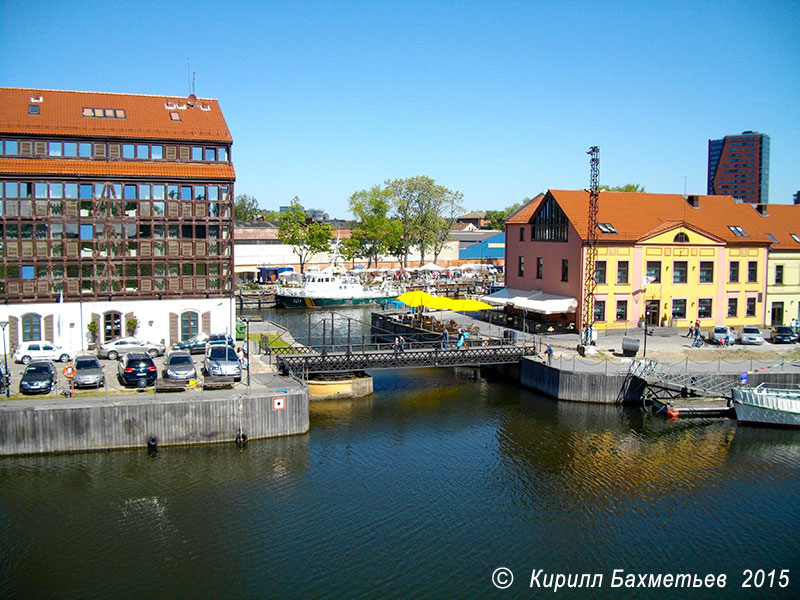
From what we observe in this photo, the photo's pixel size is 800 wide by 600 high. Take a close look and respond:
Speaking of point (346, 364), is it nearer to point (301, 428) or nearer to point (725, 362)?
point (301, 428)

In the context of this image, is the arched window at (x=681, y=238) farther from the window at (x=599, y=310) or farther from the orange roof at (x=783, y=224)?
the orange roof at (x=783, y=224)

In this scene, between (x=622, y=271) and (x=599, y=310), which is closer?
(x=599, y=310)

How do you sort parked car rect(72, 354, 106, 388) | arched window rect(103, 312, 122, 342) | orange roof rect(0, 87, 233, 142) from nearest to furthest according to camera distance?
parked car rect(72, 354, 106, 388) < orange roof rect(0, 87, 233, 142) < arched window rect(103, 312, 122, 342)

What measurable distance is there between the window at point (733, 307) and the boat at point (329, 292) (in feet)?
149

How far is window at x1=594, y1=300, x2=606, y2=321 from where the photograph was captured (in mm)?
52250

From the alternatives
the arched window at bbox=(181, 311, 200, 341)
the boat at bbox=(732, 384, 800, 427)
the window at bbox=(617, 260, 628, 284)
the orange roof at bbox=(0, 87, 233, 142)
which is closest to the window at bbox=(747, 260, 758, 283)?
the window at bbox=(617, 260, 628, 284)

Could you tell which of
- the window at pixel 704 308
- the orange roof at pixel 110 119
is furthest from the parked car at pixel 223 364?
the window at pixel 704 308

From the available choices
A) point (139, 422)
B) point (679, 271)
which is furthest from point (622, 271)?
point (139, 422)

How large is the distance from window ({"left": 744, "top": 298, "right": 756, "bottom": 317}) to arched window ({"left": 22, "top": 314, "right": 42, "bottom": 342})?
50.5 meters

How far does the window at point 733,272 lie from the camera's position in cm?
5581

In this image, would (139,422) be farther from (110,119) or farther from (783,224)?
(783,224)

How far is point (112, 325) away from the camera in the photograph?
45250 mm

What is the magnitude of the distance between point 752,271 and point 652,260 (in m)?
9.33

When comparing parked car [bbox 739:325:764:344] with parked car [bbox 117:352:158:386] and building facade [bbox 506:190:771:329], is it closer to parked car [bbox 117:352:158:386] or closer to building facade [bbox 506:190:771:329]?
building facade [bbox 506:190:771:329]
